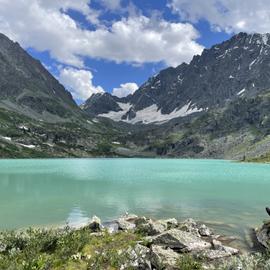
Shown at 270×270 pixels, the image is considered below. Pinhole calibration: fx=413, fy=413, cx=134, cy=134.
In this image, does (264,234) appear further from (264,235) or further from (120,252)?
(120,252)

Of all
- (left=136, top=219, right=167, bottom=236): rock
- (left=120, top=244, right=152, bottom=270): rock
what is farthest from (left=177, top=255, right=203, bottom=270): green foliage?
(left=136, top=219, right=167, bottom=236): rock

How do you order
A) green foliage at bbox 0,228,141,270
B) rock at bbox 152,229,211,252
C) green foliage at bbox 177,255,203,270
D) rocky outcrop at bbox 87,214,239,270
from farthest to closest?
rock at bbox 152,229,211,252, rocky outcrop at bbox 87,214,239,270, green foliage at bbox 177,255,203,270, green foliage at bbox 0,228,141,270

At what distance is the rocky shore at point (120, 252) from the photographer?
23.3 m

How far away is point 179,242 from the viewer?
29453 millimetres

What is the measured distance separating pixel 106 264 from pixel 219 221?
24.6 meters

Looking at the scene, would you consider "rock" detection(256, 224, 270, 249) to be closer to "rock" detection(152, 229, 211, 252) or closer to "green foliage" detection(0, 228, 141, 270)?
"rock" detection(152, 229, 211, 252)

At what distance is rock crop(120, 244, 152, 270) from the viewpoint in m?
23.9

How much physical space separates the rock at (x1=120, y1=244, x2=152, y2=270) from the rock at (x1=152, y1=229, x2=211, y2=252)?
1770mm

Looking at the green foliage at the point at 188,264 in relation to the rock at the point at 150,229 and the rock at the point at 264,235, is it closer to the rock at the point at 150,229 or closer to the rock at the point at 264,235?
the rock at the point at 150,229

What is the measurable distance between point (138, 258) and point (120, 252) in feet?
7.58

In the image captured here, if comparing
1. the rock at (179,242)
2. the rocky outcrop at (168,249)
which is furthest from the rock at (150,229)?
the rock at (179,242)

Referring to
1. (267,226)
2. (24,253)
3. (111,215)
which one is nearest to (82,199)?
(111,215)

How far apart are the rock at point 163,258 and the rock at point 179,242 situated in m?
1.47

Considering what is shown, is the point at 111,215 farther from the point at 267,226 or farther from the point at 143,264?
the point at 143,264
